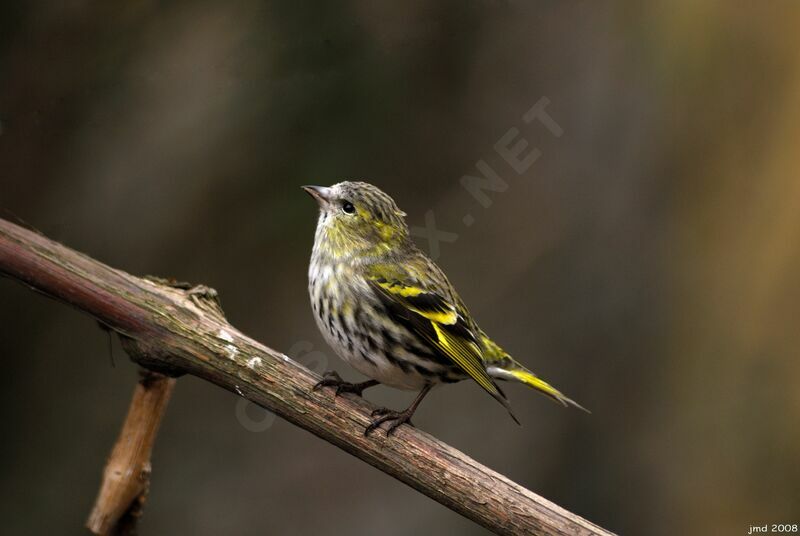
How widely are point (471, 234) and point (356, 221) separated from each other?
205 cm

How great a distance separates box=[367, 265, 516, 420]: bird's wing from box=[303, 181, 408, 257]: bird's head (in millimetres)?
124

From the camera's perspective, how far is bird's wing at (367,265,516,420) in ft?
11.2

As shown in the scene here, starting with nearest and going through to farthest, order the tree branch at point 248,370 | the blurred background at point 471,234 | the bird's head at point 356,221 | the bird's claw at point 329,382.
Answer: the tree branch at point 248,370, the bird's claw at point 329,382, the bird's head at point 356,221, the blurred background at point 471,234

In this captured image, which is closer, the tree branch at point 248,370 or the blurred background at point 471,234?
the tree branch at point 248,370

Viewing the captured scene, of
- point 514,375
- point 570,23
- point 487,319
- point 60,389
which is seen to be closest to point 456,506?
point 514,375

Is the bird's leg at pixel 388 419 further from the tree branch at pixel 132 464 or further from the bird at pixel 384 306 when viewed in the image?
the tree branch at pixel 132 464

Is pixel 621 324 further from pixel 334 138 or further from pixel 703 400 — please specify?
pixel 334 138

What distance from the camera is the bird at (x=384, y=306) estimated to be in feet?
11.1

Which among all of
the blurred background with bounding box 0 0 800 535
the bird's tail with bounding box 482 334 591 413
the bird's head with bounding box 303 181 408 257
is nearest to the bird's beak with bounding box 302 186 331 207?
the bird's head with bounding box 303 181 408 257

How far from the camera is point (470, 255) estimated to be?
556 cm

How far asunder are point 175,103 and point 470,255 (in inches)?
77.3

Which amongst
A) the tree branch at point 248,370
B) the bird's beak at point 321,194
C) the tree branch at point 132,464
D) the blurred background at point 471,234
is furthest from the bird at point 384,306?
the blurred background at point 471,234

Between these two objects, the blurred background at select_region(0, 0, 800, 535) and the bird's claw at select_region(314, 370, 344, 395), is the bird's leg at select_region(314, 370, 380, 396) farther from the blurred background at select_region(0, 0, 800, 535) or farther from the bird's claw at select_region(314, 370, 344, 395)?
the blurred background at select_region(0, 0, 800, 535)

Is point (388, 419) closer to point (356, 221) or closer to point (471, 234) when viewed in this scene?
point (356, 221)
